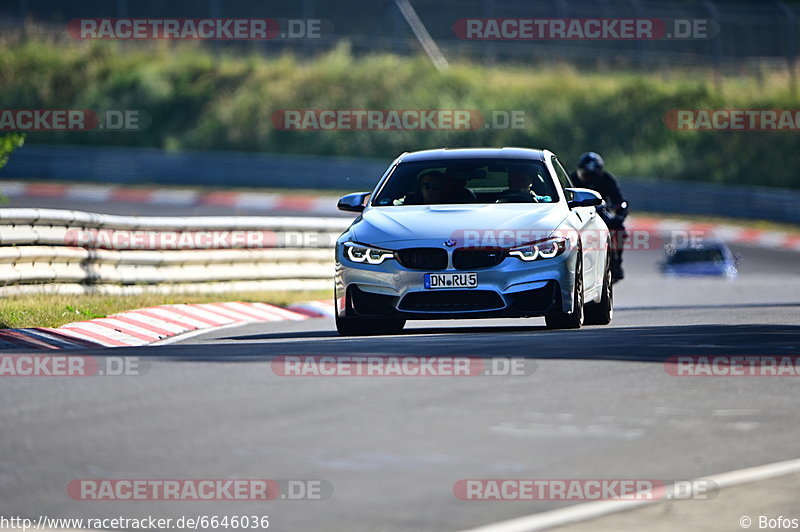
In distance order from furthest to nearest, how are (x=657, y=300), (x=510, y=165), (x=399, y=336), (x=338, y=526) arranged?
1. (x=657, y=300)
2. (x=510, y=165)
3. (x=399, y=336)
4. (x=338, y=526)

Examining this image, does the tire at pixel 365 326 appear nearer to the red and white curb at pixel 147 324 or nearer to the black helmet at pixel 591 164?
the red and white curb at pixel 147 324

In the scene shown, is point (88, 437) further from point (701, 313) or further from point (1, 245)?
point (701, 313)

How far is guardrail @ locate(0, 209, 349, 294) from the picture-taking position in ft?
50.9

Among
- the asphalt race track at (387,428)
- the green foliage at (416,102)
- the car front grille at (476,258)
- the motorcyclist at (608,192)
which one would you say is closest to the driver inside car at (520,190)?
the car front grille at (476,258)

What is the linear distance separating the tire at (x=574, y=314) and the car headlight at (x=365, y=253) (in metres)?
1.43

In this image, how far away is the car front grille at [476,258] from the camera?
12.0 meters

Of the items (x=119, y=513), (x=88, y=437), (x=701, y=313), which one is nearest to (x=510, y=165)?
(x=701, y=313)

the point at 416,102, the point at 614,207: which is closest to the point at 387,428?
the point at 614,207

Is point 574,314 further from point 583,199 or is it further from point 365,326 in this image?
point 365,326

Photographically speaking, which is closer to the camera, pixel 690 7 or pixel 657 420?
pixel 657 420

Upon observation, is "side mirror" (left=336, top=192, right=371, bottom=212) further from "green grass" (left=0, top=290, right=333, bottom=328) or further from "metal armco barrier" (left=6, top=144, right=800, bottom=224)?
"metal armco barrier" (left=6, top=144, right=800, bottom=224)

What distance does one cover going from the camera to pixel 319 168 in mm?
44031

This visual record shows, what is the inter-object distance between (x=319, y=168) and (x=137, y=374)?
34.9 metres

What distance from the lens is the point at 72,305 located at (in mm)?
15102
